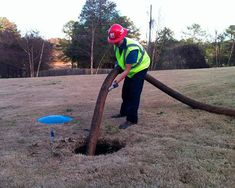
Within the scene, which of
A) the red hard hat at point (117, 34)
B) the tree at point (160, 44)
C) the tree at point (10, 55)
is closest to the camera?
the red hard hat at point (117, 34)

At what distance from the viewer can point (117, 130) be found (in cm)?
520

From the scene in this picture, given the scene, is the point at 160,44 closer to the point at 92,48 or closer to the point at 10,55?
the point at 92,48

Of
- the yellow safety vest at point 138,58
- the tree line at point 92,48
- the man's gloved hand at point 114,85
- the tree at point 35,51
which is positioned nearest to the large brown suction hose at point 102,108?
the man's gloved hand at point 114,85

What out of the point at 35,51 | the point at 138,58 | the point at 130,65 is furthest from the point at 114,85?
the point at 35,51

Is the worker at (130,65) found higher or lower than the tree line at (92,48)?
lower

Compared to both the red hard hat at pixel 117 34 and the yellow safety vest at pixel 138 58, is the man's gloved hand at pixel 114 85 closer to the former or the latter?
the yellow safety vest at pixel 138 58

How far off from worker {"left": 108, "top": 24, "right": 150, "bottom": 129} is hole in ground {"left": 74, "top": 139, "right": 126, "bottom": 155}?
0.59 m

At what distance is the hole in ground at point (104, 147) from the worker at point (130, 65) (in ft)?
1.95

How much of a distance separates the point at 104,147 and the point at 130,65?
137cm

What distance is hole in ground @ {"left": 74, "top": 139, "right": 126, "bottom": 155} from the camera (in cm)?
463

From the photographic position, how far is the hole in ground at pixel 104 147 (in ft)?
15.2

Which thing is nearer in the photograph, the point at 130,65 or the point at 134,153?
the point at 134,153

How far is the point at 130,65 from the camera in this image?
494 cm

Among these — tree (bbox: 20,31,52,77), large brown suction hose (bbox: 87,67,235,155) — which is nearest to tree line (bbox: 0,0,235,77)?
tree (bbox: 20,31,52,77)
